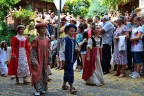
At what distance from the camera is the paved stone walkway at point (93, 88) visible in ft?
28.7

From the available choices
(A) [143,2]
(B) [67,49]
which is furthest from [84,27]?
(A) [143,2]

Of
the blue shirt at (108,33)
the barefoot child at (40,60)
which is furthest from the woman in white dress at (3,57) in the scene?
the barefoot child at (40,60)

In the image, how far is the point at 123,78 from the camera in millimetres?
11336

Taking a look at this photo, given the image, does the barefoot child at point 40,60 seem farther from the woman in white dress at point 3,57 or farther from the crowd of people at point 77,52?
the woman in white dress at point 3,57

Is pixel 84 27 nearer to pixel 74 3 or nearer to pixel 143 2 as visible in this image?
pixel 143 2

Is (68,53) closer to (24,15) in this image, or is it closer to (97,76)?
(97,76)

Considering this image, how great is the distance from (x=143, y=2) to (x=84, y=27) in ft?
24.0

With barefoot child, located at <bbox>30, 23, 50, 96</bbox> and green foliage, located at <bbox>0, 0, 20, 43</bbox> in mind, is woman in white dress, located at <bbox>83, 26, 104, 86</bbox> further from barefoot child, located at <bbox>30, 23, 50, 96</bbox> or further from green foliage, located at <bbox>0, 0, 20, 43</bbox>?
green foliage, located at <bbox>0, 0, 20, 43</bbox>

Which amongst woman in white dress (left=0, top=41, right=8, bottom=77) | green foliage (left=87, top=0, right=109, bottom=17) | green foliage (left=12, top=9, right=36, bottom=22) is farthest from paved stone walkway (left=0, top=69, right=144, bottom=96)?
green foliage (left=87, top=0, right=109, bottom=17)

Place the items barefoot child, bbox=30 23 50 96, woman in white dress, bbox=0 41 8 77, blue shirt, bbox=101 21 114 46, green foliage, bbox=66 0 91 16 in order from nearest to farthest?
barefoot child, bbox=30 23 50 96, blue shirt, bbox=101 21 114 46, woman in white dress, bbox=0 41 8 77, green foliage, bbox=66 0 91 16

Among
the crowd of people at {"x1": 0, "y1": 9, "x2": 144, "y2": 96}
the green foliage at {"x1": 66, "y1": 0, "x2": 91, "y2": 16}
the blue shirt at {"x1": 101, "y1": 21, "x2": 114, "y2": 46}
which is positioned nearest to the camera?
the crowd of people at {"x1": 0, "y1": 9, "x2": 144, "y2": 96}

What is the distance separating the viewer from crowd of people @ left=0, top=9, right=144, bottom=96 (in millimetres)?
8609

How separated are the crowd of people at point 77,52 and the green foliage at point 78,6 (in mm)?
25353

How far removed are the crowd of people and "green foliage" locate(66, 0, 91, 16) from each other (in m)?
25.4
